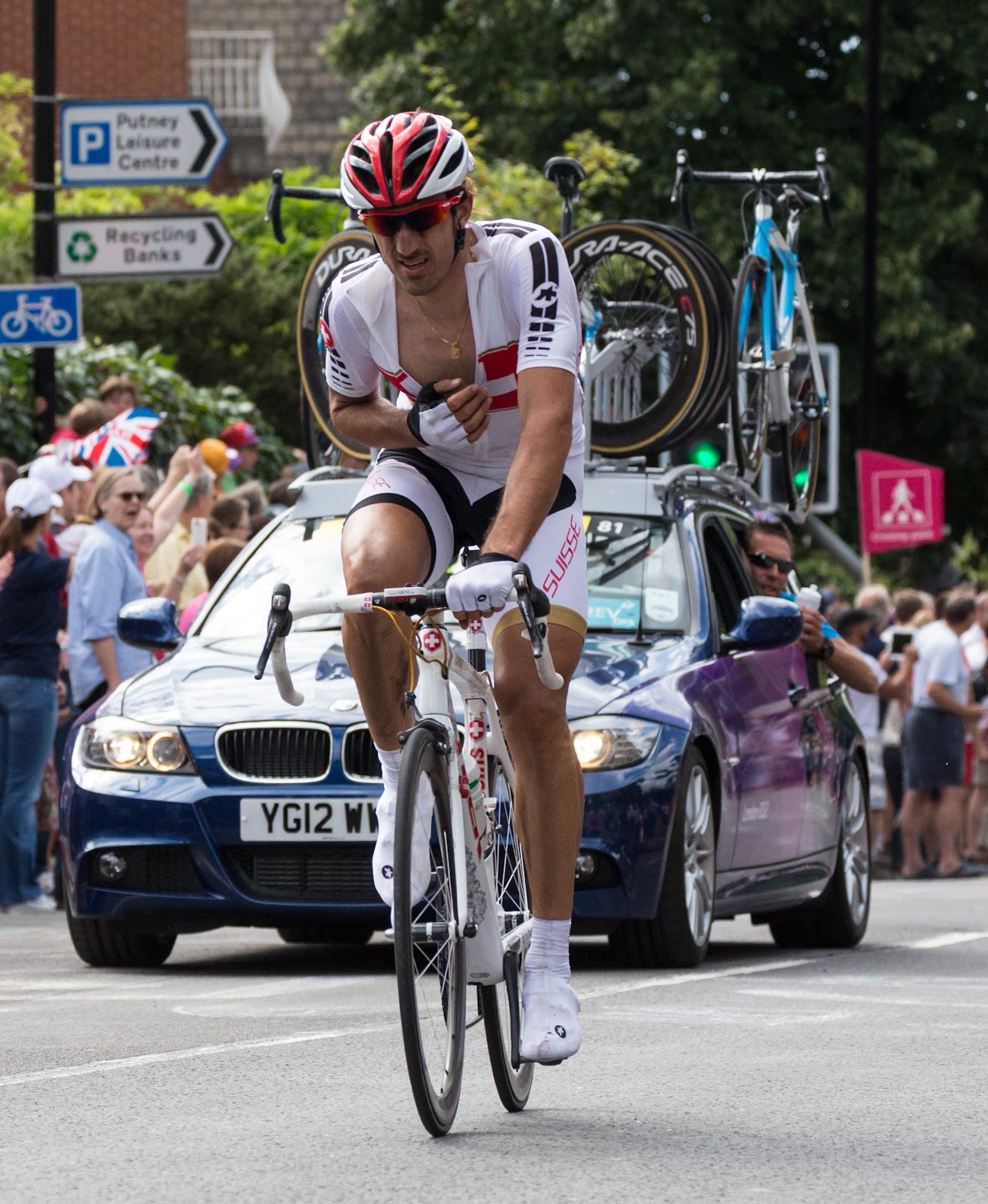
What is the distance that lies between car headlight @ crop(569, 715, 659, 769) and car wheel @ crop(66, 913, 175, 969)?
1.68 m

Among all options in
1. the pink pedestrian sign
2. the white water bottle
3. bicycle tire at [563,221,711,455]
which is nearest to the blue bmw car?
the white water bottle

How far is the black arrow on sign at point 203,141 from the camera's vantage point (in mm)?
14812

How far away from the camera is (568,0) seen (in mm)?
35406

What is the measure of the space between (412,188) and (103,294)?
2270cm

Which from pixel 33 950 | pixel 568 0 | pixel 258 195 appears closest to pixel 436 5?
pixel 568 0

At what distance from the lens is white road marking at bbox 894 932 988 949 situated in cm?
1088

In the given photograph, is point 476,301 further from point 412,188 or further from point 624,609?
point 624,609

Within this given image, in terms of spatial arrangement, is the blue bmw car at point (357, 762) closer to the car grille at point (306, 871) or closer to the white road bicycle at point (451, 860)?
the car grille at point (306, 871)

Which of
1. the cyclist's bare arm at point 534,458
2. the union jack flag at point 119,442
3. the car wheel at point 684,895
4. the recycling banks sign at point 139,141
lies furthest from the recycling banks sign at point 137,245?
the cyclist's bare arm at point 534,458

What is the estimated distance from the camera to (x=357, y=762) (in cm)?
896

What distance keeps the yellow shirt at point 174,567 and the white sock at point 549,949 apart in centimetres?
808

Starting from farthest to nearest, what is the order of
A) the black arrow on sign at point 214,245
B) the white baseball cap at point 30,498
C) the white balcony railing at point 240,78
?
1. the white balcony railing at point 240,78
2. the black arrow on sign at point 214,245
3. the white baseball cap at point 30,498

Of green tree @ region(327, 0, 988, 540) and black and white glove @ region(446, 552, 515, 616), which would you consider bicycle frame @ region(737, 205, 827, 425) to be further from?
green tree @ region(327, 0, 988, 540)

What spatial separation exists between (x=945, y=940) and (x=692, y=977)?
2.58 metres
